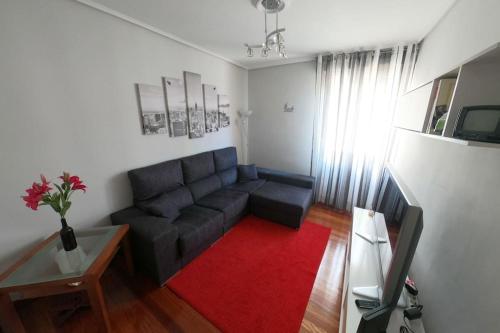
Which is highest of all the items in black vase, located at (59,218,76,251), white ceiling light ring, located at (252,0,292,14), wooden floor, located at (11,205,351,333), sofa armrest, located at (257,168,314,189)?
white ceiling light ring, located at (252,0,292,14)

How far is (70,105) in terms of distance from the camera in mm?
1679

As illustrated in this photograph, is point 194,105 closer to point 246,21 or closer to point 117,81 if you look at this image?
point 117,81

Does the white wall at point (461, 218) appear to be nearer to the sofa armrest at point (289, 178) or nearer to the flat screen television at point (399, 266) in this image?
the flat screen television at point (399, 266)

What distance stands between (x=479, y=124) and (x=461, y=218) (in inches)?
20.5

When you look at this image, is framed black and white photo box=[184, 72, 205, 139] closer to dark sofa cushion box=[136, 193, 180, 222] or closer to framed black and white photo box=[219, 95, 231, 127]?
framed black and white photo box=[219, 95, 231, 127]

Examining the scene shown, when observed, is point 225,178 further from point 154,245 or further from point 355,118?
point 355,118

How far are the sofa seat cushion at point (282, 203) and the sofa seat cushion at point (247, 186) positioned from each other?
0.29ft

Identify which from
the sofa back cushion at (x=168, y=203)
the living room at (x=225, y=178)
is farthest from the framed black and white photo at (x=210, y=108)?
the sofa back cushion at (x=168, y=203)

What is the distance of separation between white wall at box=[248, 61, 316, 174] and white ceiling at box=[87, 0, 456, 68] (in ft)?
2.41

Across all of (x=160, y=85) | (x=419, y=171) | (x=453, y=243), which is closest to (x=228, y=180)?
(x=160, y=85)

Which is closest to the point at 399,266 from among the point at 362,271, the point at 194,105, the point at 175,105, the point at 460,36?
the point at 362,271

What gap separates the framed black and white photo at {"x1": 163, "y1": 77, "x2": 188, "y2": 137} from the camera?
2422mm

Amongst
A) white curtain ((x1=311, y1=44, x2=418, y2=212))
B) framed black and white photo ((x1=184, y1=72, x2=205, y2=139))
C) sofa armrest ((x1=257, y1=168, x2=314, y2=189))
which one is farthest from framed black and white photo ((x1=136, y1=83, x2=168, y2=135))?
white curtain ((x1=311, y1=44, x2=418, y2=212))

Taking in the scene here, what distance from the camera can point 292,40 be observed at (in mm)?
2422
